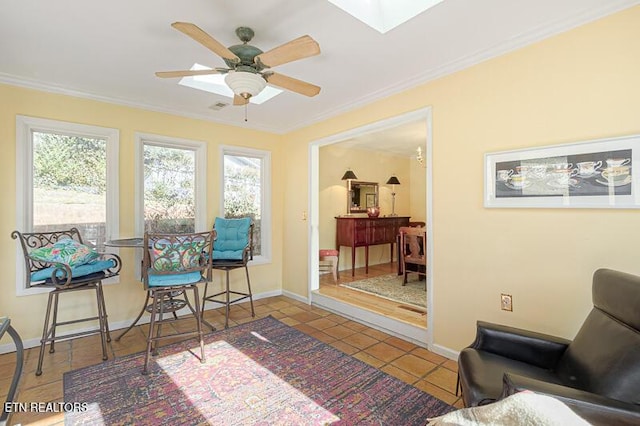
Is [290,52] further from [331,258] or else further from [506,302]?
[331,258]

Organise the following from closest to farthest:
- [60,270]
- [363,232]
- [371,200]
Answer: [60,270], [363,232], [371,200]

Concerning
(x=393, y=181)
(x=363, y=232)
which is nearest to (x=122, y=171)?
(x=363, y=232)

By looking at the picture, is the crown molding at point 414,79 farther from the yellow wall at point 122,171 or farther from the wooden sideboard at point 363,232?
the wooden sideboard at point 363,232

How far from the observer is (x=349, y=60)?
Result: 2520 millimetres

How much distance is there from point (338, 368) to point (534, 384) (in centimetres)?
151

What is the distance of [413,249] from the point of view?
4422 mm

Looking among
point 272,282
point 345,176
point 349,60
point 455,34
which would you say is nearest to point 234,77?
point 349,60

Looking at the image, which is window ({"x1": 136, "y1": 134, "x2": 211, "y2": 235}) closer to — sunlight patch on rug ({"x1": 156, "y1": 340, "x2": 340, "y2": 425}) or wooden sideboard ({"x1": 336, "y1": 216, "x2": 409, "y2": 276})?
sunlight patch on rug ({"x1": 156, "y1": 340, "x2": 340, "y2": 425})

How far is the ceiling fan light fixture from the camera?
1979 mm

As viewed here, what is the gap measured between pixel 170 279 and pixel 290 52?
1986mm

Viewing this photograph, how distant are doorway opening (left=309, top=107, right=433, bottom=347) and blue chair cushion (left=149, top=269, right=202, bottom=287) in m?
1.89

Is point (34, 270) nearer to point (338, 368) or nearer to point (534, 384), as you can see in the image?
point (338, 368)

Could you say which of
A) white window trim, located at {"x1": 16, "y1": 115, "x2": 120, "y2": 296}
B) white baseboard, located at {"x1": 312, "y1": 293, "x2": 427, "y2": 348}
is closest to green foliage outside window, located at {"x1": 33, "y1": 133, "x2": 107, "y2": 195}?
white window trim, located at {"x1": 16, "y1": 115, "x2": 120, "y2": 296}

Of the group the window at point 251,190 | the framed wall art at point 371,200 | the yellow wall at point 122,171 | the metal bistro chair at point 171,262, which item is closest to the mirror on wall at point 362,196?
the framed wall art at point 371,200
